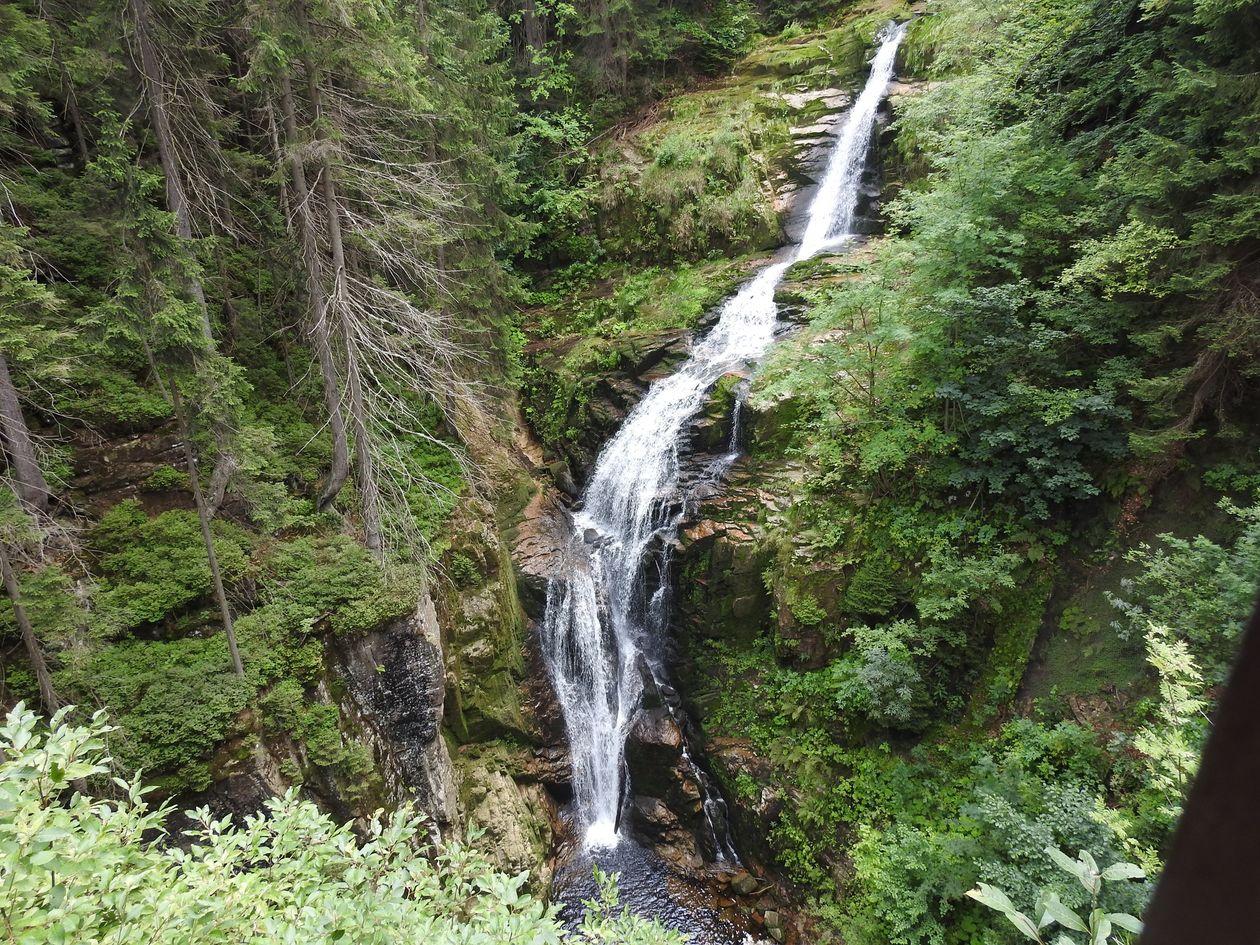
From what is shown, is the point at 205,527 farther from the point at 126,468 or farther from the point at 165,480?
the point at 126,468

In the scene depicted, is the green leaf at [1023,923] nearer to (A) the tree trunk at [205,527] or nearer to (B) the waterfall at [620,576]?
(A) the tree trunk at [205,527]

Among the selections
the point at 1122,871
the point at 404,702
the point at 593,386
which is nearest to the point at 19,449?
the point at 404,702

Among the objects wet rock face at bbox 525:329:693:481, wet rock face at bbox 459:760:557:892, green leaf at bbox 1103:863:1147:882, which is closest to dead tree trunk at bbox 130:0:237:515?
wet rock face at bbox 459:760:557:892

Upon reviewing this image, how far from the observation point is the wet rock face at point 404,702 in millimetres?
8328

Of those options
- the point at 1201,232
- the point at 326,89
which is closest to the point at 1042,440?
the point at 1201,232

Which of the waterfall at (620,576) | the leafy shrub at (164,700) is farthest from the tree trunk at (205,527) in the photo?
the waterfall at (620,576)

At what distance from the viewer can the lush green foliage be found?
246 cm

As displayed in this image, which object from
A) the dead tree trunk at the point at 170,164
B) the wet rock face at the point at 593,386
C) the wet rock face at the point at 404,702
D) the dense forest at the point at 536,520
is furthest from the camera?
the wet rock face at the point at 593,386

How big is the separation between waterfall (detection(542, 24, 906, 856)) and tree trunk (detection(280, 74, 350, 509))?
4554 millimetres

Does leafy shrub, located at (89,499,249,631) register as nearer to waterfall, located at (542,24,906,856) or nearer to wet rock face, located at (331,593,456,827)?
wet rock face, located at (331,593,456,827)

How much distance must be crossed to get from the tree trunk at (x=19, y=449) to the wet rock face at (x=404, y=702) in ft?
12.2

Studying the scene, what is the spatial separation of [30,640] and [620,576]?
27.3 ft

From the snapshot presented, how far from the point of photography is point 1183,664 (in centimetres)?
511

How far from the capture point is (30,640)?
5711mm
